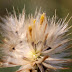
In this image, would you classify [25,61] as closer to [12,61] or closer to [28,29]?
[12,61]

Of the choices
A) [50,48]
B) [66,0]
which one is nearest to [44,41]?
[50,48]

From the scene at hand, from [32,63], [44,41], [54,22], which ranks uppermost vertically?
[54,22]

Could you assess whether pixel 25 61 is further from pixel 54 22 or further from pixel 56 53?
pixel 54 22

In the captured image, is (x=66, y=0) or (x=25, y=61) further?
(x=66, y=0)

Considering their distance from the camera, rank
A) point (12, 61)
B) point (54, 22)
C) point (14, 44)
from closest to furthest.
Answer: point (12, 61) → point (14, 44) → point (54, 22)

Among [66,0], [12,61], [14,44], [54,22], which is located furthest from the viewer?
[66,0]

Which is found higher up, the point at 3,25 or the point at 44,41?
the point at 3,25

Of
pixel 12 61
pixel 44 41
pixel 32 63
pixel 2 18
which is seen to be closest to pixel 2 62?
pixel 12 61
